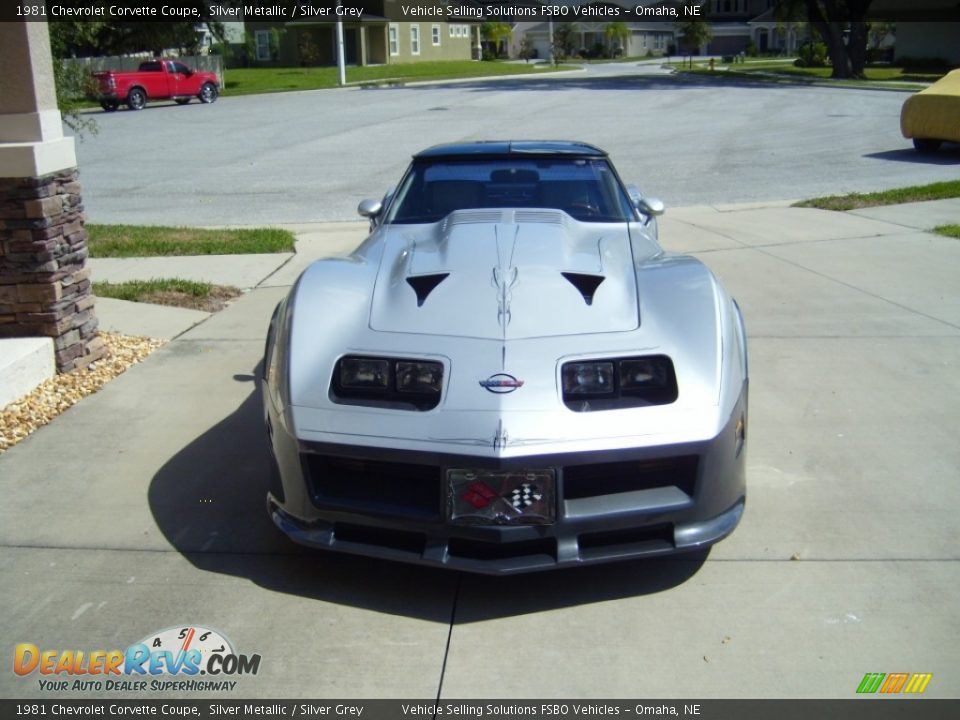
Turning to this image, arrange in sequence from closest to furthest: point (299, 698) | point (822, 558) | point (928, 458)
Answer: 1. point (299, 698)
2. point (822, 558)
3. point (928, 458)

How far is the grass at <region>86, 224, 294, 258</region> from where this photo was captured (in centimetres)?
971

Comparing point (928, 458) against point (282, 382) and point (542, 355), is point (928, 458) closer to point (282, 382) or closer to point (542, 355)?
point (542, 355)

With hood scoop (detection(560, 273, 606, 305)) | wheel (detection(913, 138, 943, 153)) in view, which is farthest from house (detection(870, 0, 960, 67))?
hood scoop (detection(560, 273, 606, 305))

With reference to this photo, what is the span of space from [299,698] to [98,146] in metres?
20.2

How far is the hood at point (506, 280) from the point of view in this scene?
12.7 ft

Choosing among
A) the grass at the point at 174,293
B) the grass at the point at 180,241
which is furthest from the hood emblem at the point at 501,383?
the grass at the point at 180,241

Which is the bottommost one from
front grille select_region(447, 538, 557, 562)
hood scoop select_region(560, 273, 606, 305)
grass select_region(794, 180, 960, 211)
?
front grille select_region(447, 538, 557, 562)

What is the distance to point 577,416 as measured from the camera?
11.4ft

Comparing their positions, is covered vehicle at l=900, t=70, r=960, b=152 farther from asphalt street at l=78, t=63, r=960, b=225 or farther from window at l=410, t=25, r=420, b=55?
window at l=410, t=25, r=420, b=55

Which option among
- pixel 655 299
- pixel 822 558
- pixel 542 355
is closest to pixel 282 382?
pixel 542 355

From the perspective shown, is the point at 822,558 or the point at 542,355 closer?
the point at 542,355

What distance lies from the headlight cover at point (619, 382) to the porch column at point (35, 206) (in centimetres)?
383

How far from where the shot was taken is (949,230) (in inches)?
393

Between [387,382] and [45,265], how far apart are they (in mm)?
3283
